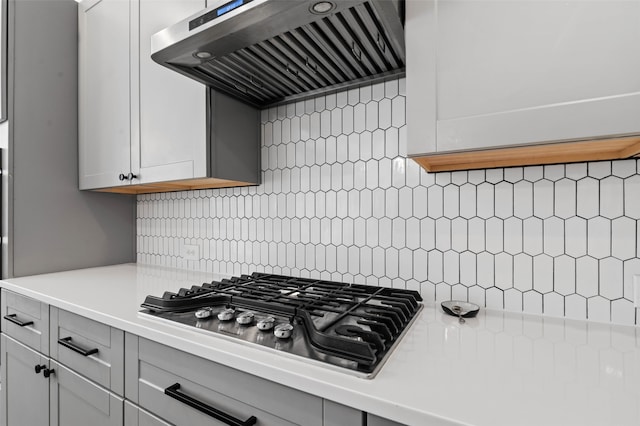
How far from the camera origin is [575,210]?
3.06 feet

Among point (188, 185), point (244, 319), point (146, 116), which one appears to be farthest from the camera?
point (188, 185)

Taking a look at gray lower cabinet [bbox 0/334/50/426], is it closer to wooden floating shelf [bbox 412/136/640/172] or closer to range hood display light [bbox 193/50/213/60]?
range hood display light [bbox 193/50/213/60]

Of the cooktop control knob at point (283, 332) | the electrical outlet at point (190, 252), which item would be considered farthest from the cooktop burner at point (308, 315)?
the electrical outlet at point (190, 252)

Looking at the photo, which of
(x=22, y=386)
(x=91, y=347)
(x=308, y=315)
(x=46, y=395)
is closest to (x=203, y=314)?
(x=308, y=315)

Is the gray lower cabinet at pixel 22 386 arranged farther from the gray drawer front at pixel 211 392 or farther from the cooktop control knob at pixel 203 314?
the cooktop control knob at pixel 203 314

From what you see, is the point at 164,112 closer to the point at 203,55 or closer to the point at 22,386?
the point at 203,55

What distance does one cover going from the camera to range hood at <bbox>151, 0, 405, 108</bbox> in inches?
33.2

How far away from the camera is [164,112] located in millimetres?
1401

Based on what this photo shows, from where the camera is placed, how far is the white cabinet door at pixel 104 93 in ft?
5.18

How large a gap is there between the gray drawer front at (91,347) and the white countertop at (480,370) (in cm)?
6

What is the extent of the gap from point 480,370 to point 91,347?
45.8 inches

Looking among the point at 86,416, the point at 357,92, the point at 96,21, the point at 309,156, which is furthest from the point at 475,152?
the point at 96,21

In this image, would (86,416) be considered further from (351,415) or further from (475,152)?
(475,152)

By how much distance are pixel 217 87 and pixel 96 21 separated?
106cm
